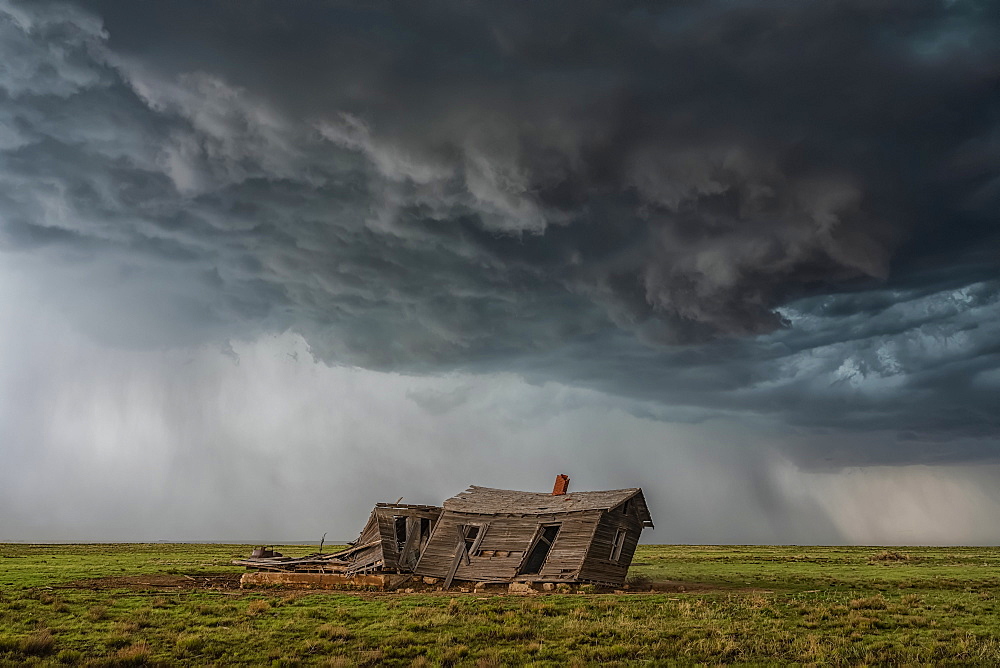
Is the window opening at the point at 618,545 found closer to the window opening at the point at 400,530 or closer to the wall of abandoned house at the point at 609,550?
the wall of abandoned house at the point at 609,550

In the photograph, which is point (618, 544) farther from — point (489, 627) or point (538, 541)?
point (489, 627)

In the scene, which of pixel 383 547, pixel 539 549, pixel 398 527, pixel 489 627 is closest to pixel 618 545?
pixel 539 549

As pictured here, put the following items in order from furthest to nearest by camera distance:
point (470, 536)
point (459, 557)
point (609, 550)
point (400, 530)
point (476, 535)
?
point (400, 530)
point (470, 536)
point (476, 535)
point (459, 557)
point (609, 550)

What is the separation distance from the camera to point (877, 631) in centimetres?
1923

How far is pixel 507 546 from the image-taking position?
34094 mm

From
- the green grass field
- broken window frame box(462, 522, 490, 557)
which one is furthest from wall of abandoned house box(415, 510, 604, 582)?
the green grass field

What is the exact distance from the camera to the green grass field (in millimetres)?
16109

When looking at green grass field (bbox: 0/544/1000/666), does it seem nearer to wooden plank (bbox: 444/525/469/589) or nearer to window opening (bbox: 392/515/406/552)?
wooden plank (bbox: 444/525/469/589)

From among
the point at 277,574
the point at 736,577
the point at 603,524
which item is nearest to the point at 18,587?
the point at 277,574

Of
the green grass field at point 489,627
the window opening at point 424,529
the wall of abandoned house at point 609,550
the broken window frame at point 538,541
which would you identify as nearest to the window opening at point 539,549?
the broken window frame at point 538,541

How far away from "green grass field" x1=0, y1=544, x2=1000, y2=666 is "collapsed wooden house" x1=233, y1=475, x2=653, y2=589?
12.2ft

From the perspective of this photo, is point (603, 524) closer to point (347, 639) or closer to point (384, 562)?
point (384, 562)

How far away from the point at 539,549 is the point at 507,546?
170 inches

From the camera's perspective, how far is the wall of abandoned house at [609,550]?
1271 inches
